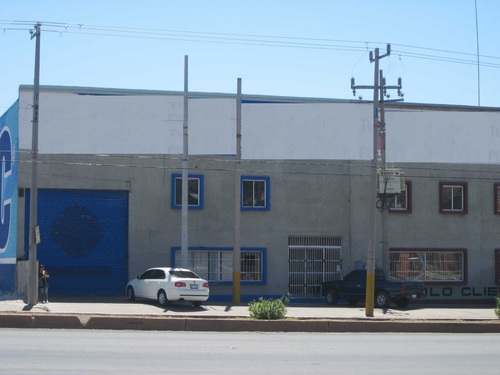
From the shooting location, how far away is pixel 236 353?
14703 millimetres

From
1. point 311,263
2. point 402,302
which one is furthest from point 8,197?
point 402,302

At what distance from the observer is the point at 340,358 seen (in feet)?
46.9

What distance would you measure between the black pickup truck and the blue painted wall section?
43.5ft

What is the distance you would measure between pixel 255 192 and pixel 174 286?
8.65 m

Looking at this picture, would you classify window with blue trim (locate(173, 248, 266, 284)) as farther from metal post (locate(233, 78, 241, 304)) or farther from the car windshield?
the car windshield

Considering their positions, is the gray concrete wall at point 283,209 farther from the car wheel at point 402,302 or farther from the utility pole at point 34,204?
the utility pole at point 34,204

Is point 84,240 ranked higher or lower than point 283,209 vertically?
lower

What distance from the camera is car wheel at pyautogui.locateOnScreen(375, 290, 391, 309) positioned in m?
30.5

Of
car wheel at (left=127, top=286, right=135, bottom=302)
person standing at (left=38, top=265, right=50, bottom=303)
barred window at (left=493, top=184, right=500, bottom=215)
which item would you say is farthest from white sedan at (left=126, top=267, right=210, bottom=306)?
barred window at (left=493, top=184, right=500, bottom=215)

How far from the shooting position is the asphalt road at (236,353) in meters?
12.5

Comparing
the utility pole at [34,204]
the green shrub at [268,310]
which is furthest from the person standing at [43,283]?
the green shrub at [268,310]

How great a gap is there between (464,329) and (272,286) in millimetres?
13613

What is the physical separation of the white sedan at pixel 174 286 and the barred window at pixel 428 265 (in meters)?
11.4

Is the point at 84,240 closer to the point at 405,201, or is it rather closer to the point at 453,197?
the point at 405,201
